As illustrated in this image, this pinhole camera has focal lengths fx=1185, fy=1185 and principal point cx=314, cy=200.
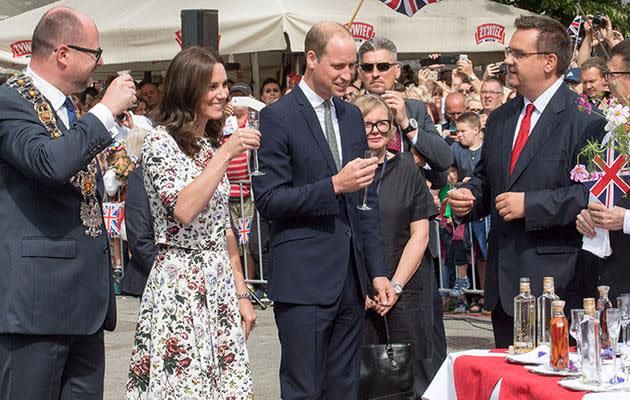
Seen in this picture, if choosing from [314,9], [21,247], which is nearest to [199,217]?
[21,247]

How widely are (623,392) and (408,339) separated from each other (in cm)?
250

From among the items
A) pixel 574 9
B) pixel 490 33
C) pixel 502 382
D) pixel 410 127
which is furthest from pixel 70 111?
pixel 574 9

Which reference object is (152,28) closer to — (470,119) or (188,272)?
(470,119)

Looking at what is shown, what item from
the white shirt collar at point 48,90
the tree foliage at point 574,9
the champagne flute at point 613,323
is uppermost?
the tree foliage at point 574,9

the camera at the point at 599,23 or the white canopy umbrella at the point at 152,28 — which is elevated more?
the white canopy umbrella at the point at 152,28

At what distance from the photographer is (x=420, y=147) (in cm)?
742

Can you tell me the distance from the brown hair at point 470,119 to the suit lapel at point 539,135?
5569mm

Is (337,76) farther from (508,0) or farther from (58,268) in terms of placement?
(508,0)

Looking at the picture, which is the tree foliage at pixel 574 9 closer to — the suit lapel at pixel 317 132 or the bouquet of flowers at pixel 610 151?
the suit lapel at pixel 317 132

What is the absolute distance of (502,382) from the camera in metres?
4.80

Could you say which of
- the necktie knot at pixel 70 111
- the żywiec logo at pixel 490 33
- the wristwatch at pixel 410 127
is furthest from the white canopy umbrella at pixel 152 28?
the necktie knot at pixel 70 111

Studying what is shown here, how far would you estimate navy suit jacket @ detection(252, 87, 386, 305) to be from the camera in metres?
5.72

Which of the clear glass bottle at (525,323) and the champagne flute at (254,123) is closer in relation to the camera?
the clear glass bottle at (525,323)

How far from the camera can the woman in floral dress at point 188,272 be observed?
215 inches
